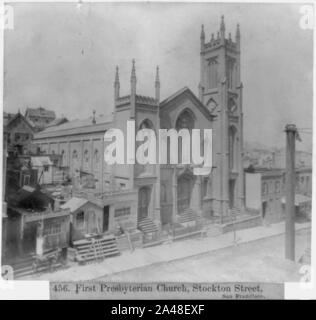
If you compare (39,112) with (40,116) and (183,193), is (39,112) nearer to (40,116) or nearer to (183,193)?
(40,116)

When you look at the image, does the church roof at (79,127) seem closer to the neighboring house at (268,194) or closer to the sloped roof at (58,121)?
the sloped roof at (58,121)

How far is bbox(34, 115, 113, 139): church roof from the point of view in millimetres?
7828

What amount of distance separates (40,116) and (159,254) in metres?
5.12

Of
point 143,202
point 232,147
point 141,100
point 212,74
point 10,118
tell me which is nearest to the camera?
point 10,118

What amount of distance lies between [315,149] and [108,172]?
19.0 feet

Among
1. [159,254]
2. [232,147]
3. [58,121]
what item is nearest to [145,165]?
[159,254]

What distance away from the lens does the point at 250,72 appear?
865 centimetres

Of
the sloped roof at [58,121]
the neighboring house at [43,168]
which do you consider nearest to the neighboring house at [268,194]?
the sloped roof at [58,121]

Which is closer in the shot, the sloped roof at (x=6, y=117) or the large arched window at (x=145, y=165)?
the sloped roof at (x=6, y=117)

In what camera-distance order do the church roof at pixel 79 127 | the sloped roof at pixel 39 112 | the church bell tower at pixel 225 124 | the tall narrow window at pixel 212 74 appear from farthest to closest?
the tall narrow window at pixel 212 74 → the church bell tower at pixel 225 124 → the church roof at pixel 79 127 → the sloped roof at pixel 39 112

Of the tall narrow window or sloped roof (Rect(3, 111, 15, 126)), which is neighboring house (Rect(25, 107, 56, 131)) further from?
the tall narrow window

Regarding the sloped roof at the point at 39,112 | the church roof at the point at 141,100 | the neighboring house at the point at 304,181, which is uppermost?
the church roof at the point at 141,100

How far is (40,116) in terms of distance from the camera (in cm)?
753

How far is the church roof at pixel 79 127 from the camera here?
25.7ft
